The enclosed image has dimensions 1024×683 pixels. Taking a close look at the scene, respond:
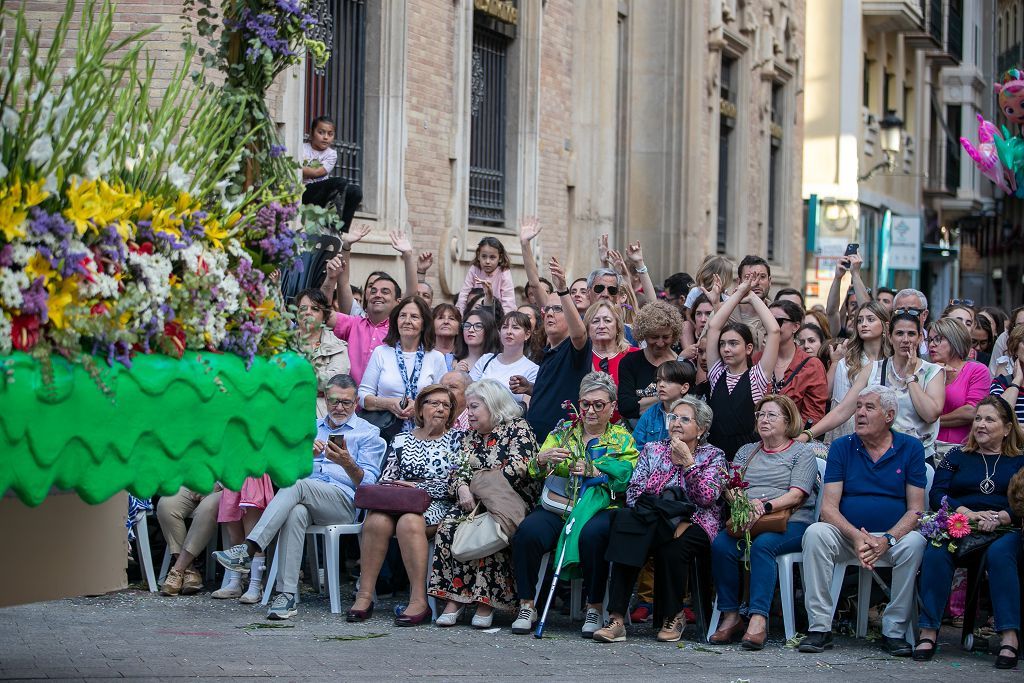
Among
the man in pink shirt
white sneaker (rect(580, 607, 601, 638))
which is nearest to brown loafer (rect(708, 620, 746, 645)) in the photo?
white sneaker (rect(580, 607, 601, 638))

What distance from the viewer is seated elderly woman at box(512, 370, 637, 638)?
9383mm

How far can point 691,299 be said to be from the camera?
12.4 meters

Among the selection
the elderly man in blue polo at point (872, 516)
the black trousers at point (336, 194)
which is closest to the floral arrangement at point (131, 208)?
the elderly man in blue polo at point (872, 516)

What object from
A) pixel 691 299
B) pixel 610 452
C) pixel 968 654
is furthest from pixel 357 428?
pixel 968 654

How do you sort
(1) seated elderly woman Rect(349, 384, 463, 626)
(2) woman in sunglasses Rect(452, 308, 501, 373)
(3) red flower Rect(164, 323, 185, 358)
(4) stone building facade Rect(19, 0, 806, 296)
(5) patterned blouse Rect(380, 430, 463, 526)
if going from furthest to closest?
(4) stone building facade Rect(19, 0, 806, 296), (2) woman in sunglasses Rect(452, 308, 501, 373), (5) patterned blouse Rect(380, 430, 463, 526), (1) seated elderly woman Rect(349, 384, 463, 626), (3) red flower Rect(164, 323, 185, 358)

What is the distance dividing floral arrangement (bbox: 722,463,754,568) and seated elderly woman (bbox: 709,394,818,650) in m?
0.03

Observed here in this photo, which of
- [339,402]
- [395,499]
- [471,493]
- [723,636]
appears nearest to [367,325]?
[339,402]

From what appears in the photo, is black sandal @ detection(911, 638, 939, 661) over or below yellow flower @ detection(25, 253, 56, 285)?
below

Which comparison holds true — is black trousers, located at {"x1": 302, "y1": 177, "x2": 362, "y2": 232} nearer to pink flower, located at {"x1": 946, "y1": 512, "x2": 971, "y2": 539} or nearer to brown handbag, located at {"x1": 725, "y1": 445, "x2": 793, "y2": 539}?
brown handbag, located at {"x1": 725, "y1": 445, "x2": 793, "y2": 539}

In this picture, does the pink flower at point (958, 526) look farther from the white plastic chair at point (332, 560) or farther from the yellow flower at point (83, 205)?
the yellow flower at point (83, 205)

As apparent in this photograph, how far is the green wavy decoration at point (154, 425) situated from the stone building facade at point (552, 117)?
5701 mm

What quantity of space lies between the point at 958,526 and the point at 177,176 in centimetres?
536

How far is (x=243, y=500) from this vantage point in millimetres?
10367

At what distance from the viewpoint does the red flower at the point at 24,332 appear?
15.4 feet
